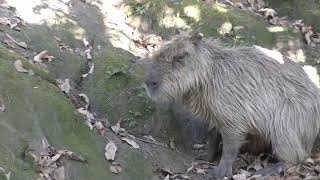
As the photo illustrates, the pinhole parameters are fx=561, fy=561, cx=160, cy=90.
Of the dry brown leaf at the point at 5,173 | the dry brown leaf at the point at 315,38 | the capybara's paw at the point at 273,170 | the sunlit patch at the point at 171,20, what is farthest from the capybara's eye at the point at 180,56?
the dry brown leaf at the point at 315,38

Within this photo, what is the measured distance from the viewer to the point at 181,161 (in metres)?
6.13

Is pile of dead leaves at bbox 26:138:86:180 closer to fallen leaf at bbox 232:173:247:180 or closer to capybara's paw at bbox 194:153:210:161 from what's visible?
fallen leaf at bbox 232:173:247:180

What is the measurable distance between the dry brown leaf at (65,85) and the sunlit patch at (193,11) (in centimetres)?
240

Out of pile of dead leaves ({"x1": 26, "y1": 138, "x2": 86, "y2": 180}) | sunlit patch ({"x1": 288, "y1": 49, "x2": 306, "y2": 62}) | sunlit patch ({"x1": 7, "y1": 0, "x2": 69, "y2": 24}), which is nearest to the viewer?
pile of dead leaves ({"x1": 26, "y1": 138, "x2": 86, "y2": 180})

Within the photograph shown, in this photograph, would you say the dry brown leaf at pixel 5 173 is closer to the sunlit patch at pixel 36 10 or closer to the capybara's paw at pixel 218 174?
the capybara's paw at pixel 218 174

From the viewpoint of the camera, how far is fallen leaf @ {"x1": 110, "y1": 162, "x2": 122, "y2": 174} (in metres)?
5.26

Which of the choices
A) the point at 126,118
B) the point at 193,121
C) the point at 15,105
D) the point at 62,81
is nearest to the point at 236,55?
the point at 193,121

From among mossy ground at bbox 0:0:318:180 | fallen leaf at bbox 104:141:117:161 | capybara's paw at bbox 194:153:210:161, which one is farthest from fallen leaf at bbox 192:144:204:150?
fallen leaf at bbox 104:141:117:161

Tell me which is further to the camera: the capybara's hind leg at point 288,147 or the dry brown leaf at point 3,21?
the dry brown leaf at point 3,21

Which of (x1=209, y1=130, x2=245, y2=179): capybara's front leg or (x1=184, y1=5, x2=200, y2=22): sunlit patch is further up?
(x1=184, y1=5, x2=200, y2=22): sunlit patch

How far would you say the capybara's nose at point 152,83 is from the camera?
19.4 feet

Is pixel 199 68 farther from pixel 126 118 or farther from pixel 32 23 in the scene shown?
pixel 32 23

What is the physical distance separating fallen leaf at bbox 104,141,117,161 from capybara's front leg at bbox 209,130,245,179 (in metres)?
1.17

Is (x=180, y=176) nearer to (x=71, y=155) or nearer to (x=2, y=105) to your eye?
(x=71, y=155)
